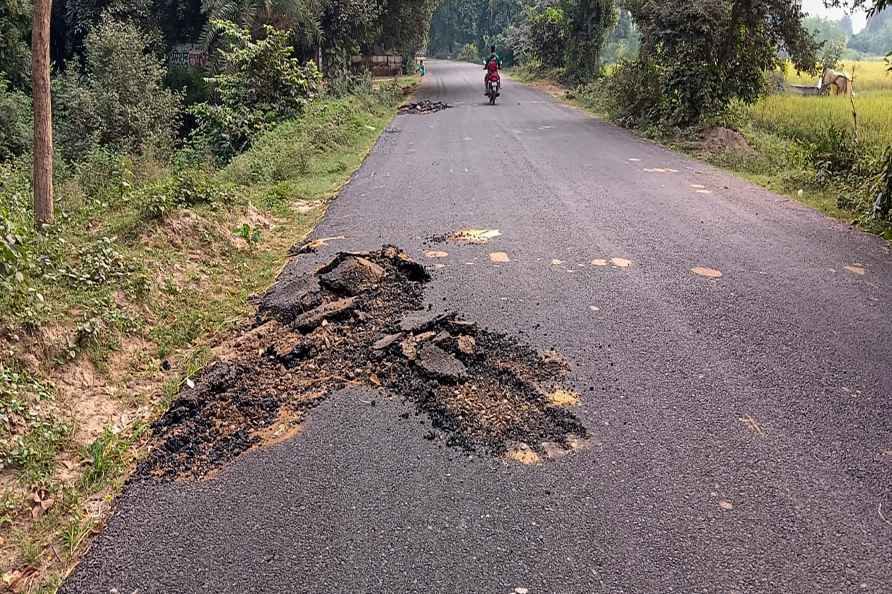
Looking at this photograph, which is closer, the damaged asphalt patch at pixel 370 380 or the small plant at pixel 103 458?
the small plant at pixel 103 458

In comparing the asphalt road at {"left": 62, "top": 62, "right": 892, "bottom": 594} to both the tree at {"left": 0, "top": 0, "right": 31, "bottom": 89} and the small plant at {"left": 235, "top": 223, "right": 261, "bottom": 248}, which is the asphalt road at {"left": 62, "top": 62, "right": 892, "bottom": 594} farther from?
the tree at {"left": 0, "top": 0, "right": 31, "bottom": 89}

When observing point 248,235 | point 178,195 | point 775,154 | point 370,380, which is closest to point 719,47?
point 775,154

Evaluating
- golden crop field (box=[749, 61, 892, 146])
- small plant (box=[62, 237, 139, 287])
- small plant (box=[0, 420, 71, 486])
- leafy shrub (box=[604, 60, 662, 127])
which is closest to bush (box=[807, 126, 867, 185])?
golden crop field (box=[749, 61, 892, 146])

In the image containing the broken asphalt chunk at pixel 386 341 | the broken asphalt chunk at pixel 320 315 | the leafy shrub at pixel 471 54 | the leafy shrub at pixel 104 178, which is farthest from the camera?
the leafy shrub at pixel 471 54

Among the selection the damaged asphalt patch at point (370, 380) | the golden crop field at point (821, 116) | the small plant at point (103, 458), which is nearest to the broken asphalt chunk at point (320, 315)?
the damaged asphalt patch at point (370, 380)

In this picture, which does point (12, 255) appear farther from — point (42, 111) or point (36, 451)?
point (42, 111)

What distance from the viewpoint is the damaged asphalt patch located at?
3.16 meters

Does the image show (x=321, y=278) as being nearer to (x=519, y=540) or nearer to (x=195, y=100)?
(x=519, y=540)

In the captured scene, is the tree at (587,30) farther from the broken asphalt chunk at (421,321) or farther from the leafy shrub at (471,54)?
the leafy shrub at (471,54)

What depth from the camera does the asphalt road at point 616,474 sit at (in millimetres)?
2379

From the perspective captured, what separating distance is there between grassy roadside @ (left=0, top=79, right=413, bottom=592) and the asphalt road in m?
0.33

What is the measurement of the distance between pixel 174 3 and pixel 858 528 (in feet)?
70.5

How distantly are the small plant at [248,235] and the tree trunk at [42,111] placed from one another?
1624 millimetres

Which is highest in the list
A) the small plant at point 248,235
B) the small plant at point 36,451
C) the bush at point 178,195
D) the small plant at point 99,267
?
the bush at point 178,195
